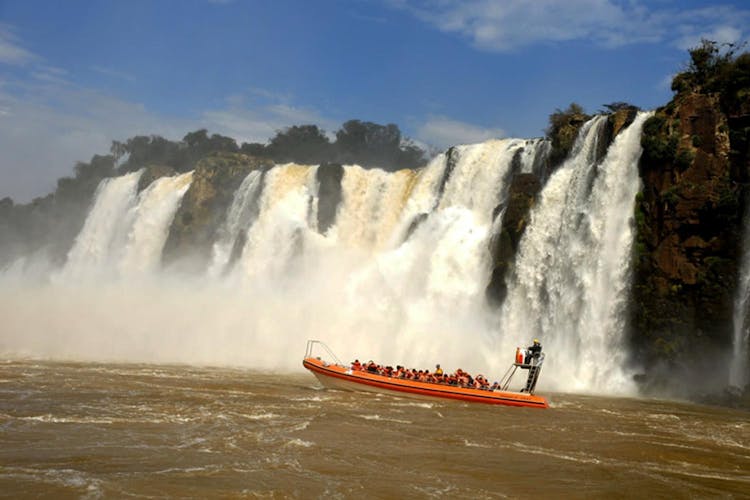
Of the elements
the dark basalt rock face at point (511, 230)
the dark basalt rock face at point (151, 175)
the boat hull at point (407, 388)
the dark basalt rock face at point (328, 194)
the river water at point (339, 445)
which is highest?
the dark basalt rock face at point (151, 175)

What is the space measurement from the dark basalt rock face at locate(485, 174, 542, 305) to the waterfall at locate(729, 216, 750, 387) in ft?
27.3

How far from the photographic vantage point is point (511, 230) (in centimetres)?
2792

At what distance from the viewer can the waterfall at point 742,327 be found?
1989 cm

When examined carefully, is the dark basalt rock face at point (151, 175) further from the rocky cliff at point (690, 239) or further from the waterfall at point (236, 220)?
the rocky cliff at point (690, 239)

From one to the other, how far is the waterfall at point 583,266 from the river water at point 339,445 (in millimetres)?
4693

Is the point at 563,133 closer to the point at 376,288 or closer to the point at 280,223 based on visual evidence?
the point at 376,288

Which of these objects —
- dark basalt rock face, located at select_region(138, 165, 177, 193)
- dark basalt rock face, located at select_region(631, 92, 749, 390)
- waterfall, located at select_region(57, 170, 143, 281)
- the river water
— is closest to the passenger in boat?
the river water

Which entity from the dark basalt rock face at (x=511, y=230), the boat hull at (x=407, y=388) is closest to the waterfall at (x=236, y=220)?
the dark basalt rock face at (x=511, y=230)

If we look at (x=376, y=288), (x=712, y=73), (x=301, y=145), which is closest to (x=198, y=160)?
(x=301, y=145)

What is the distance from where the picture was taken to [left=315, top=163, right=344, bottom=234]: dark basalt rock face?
128ft

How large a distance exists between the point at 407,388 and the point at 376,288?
1239cm

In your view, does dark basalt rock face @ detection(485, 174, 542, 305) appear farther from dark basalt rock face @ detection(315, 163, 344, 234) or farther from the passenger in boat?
dark basalt rock face @ detection(315, 163, 344, 234)

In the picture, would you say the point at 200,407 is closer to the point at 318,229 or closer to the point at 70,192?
the point at 318,229

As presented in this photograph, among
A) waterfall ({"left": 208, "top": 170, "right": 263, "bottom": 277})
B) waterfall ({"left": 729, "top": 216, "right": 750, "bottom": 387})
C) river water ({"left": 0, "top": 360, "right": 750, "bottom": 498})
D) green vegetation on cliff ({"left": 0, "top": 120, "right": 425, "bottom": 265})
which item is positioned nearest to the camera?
river water ({"left": 0, "top": 360, "right": 750, "bottom": 498})
